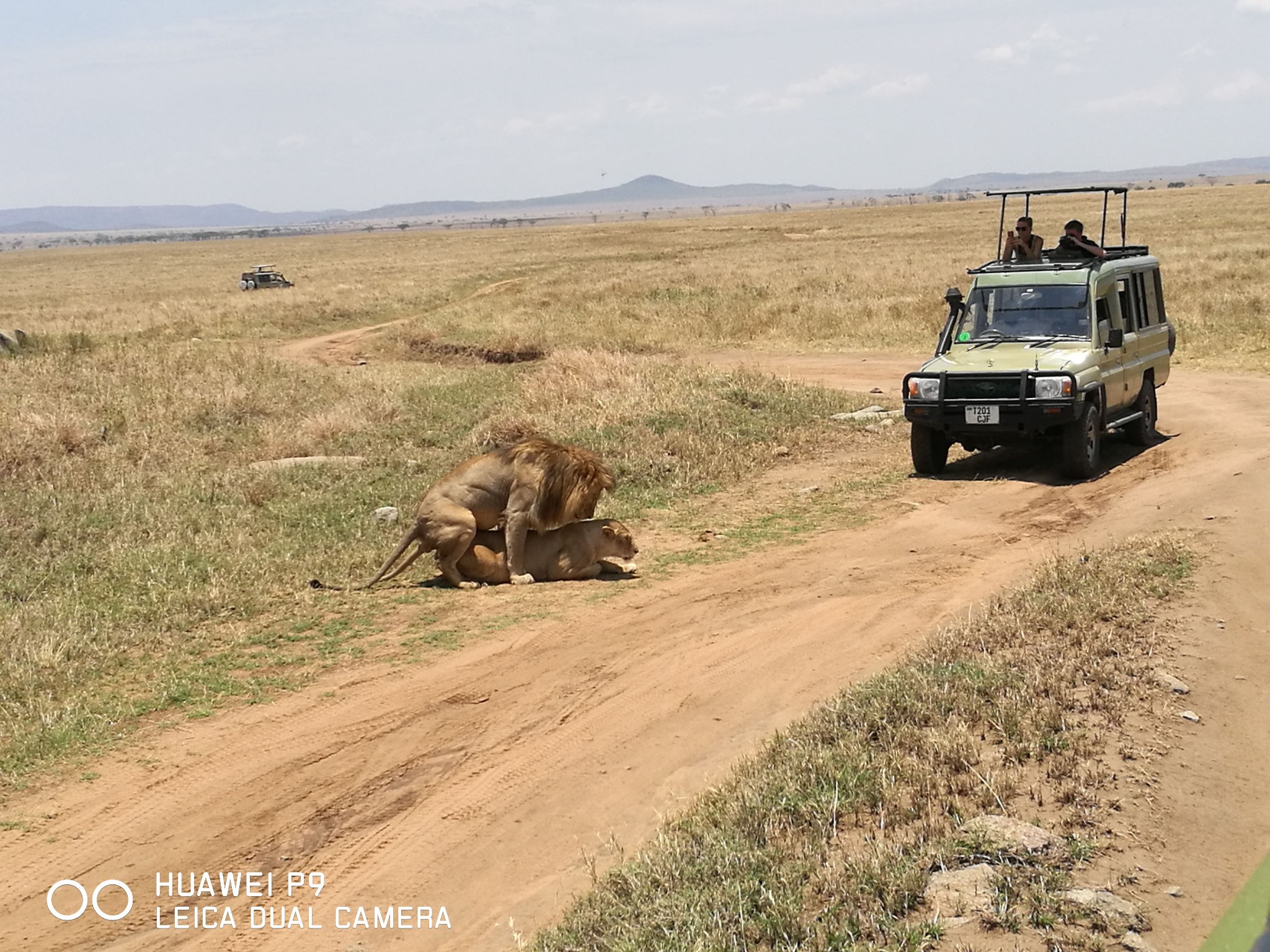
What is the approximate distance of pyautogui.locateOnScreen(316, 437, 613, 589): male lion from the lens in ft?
29.2

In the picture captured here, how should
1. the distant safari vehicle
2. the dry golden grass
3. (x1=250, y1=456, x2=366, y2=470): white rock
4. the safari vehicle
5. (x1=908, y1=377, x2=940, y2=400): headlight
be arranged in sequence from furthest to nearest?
the distant safari vehicle
the dry golden grass
(x1=250, y1=456, x2=366, y2=470): white rock
(x1=908, y1=377, x2=940, y2=400): headlight
the safari vehicle

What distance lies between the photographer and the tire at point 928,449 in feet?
40.1

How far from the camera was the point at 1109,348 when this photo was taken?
40.3 ft

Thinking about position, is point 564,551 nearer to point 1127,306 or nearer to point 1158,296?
point 1127,306

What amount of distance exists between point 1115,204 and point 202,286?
5966cm

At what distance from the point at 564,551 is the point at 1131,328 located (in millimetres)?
7188

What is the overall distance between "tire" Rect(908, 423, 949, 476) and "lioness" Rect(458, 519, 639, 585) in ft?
13.5

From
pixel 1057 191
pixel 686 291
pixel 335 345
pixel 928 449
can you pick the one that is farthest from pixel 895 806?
pixel 686 291

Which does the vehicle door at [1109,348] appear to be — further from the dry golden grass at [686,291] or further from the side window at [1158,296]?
the dry golden grass at [686,291]

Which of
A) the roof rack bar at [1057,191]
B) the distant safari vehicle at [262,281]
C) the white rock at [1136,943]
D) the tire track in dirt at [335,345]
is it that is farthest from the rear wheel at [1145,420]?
the distant safari vehicle at [262,281]

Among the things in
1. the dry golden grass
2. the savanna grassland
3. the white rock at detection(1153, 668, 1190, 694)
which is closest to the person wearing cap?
the savanna grassland

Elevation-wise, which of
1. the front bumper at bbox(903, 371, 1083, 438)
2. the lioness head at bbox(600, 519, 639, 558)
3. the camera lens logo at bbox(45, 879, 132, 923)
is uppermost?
the front bumper at bbox(903, 371, 1083, 438)

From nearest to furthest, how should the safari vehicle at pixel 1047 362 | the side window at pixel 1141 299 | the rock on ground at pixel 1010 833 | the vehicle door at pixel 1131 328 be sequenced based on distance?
the rock on ground at pixel 1010 833, the safari vehicle at pixel 1047 362, the vehicle door at pixel 1131 328, the side window at pixel 1141 299

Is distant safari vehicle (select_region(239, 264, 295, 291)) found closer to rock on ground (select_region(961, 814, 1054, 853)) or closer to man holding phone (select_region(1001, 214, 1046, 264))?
man holding phone (select_region(1001, 214, 1046, 264))
